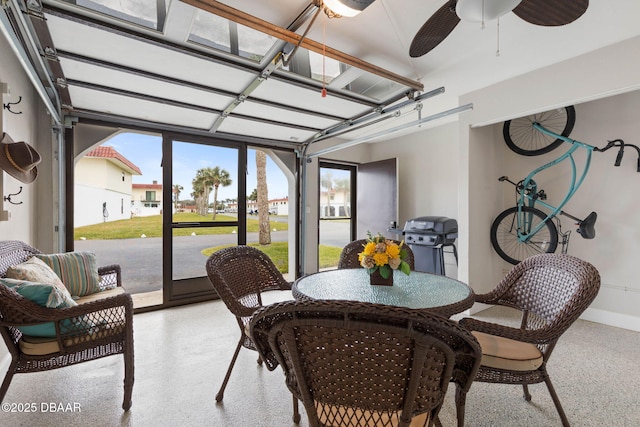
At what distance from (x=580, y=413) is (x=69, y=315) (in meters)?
3.18

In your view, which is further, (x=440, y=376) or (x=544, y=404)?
(x=544, y=404)

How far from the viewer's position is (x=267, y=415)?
183 cm

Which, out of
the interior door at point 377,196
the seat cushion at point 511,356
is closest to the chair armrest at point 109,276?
the seat cushion at point 511,356

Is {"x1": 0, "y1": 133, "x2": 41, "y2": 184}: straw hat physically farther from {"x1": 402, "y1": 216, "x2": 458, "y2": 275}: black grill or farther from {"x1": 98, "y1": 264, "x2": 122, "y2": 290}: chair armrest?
{"x1": 402, "y1": 216, "x2": 458, "y2": 275}: black grill

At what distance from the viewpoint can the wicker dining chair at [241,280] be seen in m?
1.96

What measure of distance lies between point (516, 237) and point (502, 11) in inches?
131

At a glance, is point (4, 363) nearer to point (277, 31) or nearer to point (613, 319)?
point (277, 31)

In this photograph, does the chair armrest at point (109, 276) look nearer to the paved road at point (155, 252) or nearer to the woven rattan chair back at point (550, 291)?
the paved road at point (155, 252)

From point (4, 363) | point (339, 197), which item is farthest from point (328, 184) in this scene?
point (4, 363)

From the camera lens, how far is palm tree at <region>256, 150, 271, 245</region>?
8148 millimetres

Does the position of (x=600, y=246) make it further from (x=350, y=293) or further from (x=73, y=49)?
(x=73, y=49)

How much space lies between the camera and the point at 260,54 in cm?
230

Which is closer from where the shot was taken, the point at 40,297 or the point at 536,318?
the point at 40,297

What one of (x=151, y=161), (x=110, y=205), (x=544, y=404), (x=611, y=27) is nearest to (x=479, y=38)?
(x=611, y=27)
